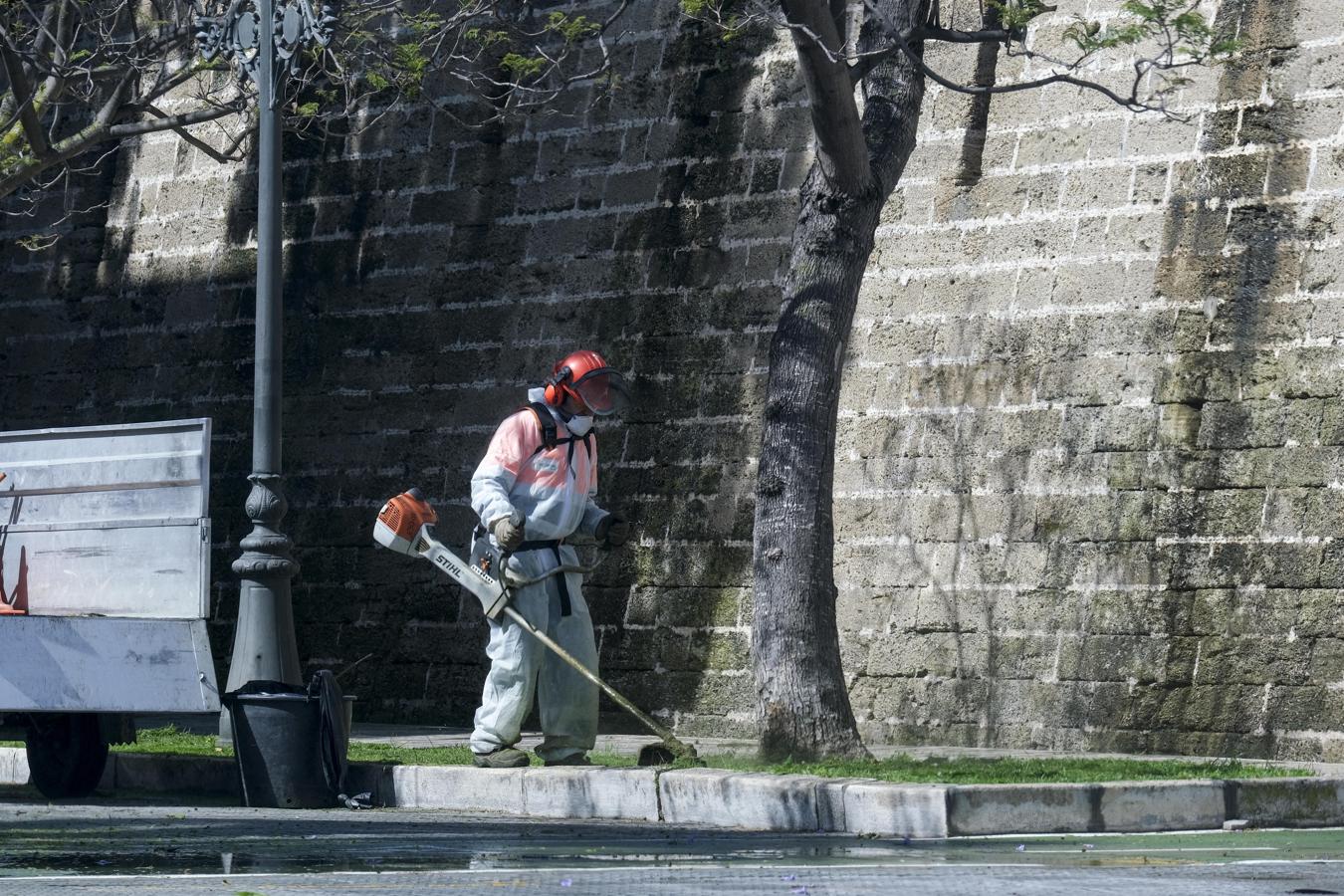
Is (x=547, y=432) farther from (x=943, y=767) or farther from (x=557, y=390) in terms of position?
(x=943, y=767)

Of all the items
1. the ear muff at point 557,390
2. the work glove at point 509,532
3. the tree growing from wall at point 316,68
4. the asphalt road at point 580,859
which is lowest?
the asphalt road at point 580,859

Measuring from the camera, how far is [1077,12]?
12117 millimetres

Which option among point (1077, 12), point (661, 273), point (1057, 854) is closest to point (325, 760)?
point (1057, 854)

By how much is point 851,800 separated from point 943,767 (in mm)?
1564

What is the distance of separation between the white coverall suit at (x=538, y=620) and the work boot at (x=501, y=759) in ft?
0.10

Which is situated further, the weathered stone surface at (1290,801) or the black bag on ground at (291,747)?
the black bag on ground at (291,747)

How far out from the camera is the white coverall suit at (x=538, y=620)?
9.54 metres

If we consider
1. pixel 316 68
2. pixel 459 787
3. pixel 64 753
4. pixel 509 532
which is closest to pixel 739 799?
pixel 459 787

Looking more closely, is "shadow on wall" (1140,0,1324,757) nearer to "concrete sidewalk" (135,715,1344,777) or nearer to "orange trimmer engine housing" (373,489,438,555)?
"concrete sidewalk" (135,715,1344,777)

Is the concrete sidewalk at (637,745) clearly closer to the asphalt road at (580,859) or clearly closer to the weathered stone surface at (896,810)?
the weathered stone surface at (896,810)

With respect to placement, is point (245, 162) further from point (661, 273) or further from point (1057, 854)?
point (1057, 854)

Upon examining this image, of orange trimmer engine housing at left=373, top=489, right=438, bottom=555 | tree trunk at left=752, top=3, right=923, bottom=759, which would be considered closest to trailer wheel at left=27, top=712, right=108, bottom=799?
orange trimmer engine housing at left=373, top=489, right=438, bottom=555

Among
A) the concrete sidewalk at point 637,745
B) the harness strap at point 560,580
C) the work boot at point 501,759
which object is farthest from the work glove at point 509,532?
the concrete sidewalk at point 637,745

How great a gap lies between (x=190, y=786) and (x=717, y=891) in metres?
5.02
